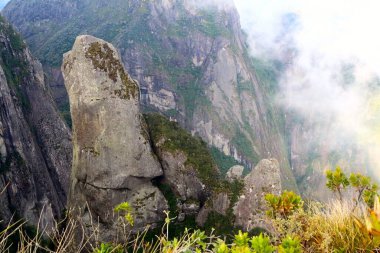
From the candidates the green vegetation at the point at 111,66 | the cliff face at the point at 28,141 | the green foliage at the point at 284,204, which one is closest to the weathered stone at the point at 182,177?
the green vegetation at the point at 111,66

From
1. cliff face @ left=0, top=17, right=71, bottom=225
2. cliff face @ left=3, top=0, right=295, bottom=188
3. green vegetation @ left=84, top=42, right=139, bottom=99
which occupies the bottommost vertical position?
cliff face @ left=0, top=17, right=71, bottom=225

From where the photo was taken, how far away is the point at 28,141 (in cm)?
4050

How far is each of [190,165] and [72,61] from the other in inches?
436

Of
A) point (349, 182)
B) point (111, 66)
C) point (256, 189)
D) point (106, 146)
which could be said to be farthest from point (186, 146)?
point (349, 182)

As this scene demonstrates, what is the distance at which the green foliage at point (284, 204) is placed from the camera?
17.0 feet

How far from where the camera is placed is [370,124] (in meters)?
170

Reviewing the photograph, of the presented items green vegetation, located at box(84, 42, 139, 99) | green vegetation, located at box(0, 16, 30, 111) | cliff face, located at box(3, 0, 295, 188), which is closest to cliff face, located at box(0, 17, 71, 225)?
green vegetation, located at box(0, 16, 30, 111)

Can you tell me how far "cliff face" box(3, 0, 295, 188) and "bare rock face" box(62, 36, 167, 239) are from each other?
98.9 meters

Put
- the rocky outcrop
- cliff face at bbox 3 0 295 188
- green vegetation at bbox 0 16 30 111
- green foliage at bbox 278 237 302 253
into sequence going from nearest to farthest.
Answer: green foliage at bbox 278 237 302 253, the rocky outcrop, green vegetation at bbox 0 16 30 111, cliff face at bbox 3 0 295 188

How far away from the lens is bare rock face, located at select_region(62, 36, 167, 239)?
26656 mm

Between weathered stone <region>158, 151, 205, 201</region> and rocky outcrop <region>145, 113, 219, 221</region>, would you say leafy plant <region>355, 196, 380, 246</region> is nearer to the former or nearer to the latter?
rocky outcrop <region>145, 113, 219, 221</region>

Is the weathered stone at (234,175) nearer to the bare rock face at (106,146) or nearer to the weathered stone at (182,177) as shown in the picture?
the weathered stone at (182,177)

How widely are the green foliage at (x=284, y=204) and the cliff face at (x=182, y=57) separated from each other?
400 ft

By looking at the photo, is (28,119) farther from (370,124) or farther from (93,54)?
(370,124)
